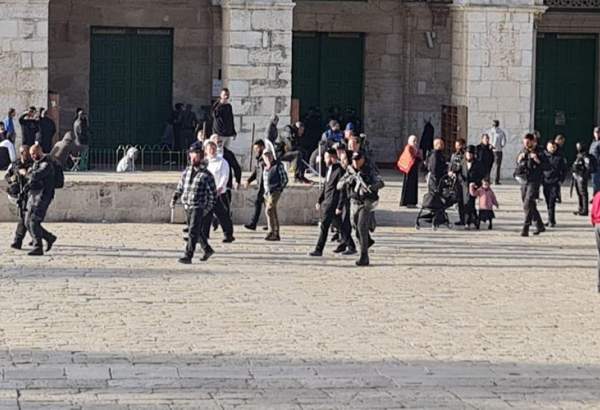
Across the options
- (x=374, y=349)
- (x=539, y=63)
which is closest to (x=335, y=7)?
(x=539, y=63)

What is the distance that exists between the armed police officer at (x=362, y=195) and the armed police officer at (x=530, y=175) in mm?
4353

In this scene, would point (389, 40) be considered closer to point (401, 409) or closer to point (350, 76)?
point (350, 76)

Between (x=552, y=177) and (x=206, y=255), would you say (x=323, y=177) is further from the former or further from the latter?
(x=206, y=255)

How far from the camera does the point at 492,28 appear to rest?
1385 inches

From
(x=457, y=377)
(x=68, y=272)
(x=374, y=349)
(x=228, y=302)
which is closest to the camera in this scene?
(x=457, y=377)

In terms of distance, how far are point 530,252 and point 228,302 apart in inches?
284

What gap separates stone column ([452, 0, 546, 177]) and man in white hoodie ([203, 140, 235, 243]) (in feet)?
39.4

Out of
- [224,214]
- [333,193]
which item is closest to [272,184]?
[224,214]

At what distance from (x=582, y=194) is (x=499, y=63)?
6460 millimetres

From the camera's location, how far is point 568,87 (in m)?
40.6

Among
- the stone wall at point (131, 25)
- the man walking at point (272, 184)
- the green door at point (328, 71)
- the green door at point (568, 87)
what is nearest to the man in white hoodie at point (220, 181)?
the man walking at point (272, 184)

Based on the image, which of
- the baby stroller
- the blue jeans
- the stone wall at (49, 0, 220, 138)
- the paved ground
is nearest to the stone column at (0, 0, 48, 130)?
the stone wall at (49, 0, 220, 138)

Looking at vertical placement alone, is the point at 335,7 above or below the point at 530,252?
above

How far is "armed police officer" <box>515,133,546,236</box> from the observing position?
25984 millimetres
